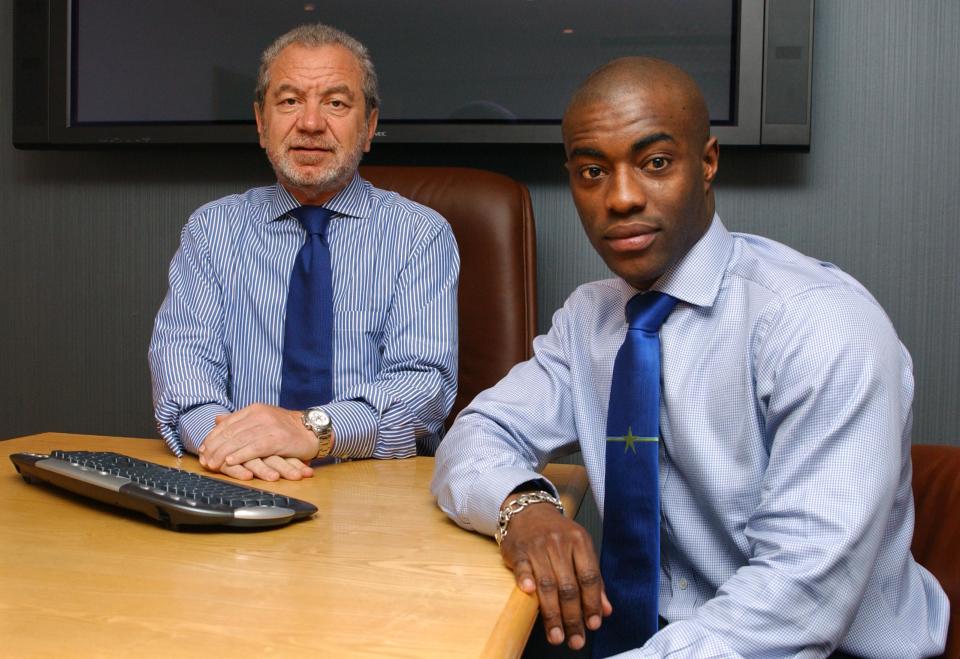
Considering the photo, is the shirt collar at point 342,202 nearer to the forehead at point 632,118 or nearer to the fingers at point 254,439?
the fingers at point 254,439

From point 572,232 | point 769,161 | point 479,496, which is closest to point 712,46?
point 769,161

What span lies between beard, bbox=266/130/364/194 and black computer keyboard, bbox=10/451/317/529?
0.73 metres

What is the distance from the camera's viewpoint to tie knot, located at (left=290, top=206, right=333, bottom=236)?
167 cm

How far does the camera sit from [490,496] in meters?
0.98

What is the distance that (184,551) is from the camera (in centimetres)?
88

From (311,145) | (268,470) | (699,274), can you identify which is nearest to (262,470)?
(268,470)

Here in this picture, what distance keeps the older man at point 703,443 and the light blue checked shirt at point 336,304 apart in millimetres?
415

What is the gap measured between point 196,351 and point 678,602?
897 millimetres

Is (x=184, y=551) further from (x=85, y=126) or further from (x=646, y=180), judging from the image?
(x=85, y=126)

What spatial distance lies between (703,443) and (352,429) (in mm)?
532

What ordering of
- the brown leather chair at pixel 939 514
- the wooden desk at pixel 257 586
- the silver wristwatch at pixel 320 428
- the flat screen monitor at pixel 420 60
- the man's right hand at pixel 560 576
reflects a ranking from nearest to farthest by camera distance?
1. the wooden desk at pixel 257 586
2. the man's right hand at pixel 560 576
3. the brown leather chair at pixel 939 514
4. the silver wristwatch at pixel 320 428
5. the flat screen monitor at pixel 420 60

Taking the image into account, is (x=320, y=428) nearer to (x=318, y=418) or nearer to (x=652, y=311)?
(x=318, y=418)

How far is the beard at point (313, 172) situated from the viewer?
5.60 ft

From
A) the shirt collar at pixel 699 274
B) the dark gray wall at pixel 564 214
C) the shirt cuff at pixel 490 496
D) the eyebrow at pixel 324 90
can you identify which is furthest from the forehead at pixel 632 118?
the dark gray wall at pixel 564 214
